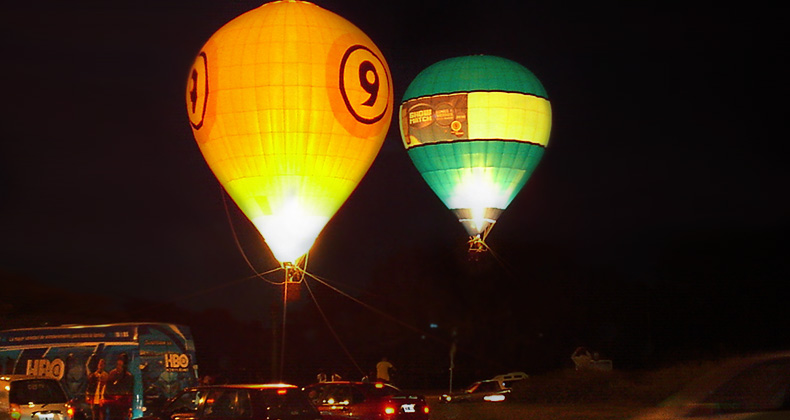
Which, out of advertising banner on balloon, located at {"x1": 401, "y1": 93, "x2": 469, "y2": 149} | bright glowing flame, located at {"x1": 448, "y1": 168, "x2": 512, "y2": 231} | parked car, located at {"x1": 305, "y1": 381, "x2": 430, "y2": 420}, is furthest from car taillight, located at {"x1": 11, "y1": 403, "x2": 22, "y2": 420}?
bright glowing flame, located at {"x1": 448, "y1": 168, "x2": 512, "y2": 231}

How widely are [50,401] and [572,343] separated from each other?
35708mm

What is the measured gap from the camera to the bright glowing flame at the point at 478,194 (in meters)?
41.7

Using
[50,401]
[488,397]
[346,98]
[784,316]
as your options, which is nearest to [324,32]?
[346,98]

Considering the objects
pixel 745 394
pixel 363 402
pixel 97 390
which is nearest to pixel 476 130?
pixel 363 402

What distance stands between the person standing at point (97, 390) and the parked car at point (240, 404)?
564 centimetres

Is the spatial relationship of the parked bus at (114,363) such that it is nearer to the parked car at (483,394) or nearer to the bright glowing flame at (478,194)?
the parked car at (483,394)

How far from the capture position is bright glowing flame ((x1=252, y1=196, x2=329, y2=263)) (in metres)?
31.0

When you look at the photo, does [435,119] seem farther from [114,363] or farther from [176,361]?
[114,363]

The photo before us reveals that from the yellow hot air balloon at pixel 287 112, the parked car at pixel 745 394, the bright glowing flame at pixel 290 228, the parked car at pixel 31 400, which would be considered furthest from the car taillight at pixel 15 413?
the bright glowing flame at pixel 290 228

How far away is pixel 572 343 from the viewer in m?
52.5

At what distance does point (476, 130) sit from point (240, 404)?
25447 mm

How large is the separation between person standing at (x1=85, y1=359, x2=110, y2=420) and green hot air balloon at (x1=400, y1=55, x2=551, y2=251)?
2097cm

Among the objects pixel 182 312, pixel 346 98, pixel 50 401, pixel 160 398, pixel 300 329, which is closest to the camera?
pixel 50 401

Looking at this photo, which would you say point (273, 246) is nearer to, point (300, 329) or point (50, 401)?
point (50, 401)
